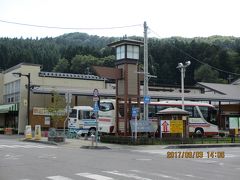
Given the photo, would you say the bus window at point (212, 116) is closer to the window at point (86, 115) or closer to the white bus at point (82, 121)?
the white bus at point (82, 121)

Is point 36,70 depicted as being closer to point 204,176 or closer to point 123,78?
point 123,78

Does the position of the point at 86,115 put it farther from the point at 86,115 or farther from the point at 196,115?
the point at 196,115

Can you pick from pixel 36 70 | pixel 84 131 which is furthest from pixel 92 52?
pixel 84 131

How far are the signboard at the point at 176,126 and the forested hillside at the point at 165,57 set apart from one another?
5604 cm

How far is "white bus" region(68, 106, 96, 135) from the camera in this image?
3978 centimetres

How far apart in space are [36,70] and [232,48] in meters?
69.9

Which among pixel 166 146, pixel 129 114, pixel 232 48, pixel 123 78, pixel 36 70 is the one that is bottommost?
pixel 166 146

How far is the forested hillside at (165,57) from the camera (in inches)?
3814

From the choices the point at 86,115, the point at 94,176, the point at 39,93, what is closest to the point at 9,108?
the point at 39,93

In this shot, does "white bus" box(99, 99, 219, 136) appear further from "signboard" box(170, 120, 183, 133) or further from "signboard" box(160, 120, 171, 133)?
"signboard" box(170, 120, 183, 133)

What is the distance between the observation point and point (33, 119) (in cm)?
4959

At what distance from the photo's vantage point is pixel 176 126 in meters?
30.6

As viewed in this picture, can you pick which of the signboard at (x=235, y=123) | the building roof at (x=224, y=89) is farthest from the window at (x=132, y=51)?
the building roof at (x=224, y=89)

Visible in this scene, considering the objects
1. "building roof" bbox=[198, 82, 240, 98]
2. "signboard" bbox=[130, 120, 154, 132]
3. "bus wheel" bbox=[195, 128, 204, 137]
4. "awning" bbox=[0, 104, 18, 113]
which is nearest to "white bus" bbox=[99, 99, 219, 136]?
"bus wheel" bbox=[195, 128, 204, 137]
